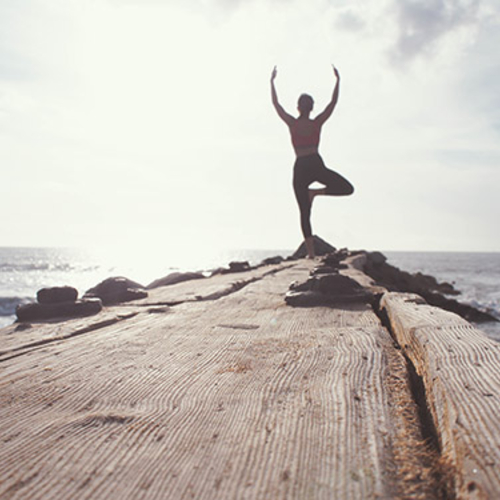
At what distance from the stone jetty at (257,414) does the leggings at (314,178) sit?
4839 mm

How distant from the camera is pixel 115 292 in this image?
11.3ft

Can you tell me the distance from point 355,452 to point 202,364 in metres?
0.67

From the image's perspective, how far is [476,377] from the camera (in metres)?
1.01

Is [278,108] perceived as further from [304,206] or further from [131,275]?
[131,275]

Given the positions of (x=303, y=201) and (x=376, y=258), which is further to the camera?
(x=376, y=258)

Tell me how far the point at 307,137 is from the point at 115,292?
413 cm

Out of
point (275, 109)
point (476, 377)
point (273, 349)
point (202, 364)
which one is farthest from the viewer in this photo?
point (275, 109)

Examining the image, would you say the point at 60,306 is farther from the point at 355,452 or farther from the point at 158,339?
the point at 355,452

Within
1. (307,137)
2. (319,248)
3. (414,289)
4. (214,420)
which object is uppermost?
(307,137)

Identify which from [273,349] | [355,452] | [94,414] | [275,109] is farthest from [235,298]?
[275,109]

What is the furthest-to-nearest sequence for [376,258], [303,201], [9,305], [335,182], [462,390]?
[9,305], [376,258], [303,201], [335,182], [462,390]

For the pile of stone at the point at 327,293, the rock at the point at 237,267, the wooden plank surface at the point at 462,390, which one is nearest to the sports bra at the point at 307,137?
the rock at the point at 237,267

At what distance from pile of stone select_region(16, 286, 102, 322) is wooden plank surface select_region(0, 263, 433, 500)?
3.07ft

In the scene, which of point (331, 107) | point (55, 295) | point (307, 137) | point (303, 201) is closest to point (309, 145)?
point (307, 137)
